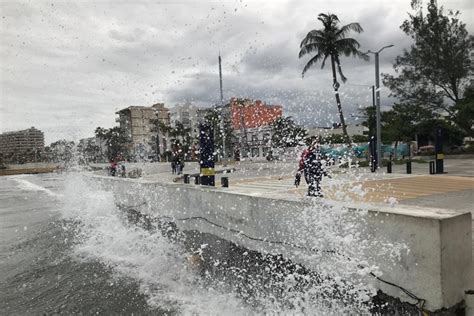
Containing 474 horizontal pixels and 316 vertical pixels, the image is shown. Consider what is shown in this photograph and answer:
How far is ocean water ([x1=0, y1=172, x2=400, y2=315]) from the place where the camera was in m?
4.50

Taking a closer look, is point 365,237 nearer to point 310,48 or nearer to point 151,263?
point 151,263

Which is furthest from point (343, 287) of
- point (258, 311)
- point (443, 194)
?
point (443, 194)

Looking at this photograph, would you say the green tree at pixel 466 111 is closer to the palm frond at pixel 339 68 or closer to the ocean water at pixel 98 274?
the palm frond at pixel 339 68

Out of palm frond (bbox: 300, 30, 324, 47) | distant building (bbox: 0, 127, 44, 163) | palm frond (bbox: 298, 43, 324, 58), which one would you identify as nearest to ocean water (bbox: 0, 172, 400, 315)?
palm frond (bbox: 298, 43, 324, 58)

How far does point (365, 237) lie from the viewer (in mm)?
4270

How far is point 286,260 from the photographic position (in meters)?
5.46

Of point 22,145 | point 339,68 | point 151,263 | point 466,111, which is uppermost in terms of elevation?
point 339,68

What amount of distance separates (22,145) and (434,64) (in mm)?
163574

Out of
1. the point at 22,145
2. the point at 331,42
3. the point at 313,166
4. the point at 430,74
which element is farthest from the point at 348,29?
the point at 22,145

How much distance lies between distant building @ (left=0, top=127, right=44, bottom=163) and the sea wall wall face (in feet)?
480

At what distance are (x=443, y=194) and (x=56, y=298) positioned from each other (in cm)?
1061

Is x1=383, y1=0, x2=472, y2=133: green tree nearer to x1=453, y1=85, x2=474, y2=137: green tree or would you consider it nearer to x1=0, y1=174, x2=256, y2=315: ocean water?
x1=453, y1=85, x2=474, y2=137: green tree

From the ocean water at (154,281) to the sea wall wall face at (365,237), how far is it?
0.06 meters

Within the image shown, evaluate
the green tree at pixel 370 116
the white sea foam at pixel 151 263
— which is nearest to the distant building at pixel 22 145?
the green tree at pixel 370 116
